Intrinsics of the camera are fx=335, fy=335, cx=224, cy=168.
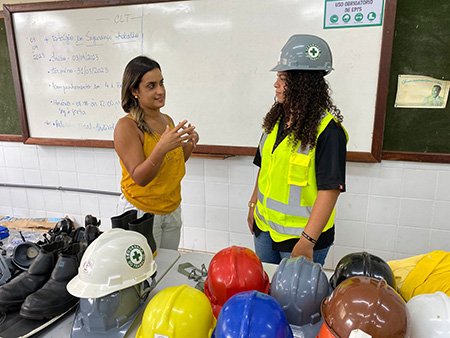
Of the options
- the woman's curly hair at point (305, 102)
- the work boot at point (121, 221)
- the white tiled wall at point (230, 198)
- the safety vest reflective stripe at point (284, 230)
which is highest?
the woman's curly hair at point (305, 102)

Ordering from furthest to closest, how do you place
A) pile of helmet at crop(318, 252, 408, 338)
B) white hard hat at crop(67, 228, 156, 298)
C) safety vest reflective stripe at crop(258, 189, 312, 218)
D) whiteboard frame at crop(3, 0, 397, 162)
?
whiteboard frame at crop(3, 0, 397, 162)
safety vest reflective stripe at crop(258, 189, 312, 218)
white hard hat at crop(67, 228, 156, 298)
pile of helmet at crop(318, 252, 408, 338)

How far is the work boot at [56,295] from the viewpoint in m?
1.00

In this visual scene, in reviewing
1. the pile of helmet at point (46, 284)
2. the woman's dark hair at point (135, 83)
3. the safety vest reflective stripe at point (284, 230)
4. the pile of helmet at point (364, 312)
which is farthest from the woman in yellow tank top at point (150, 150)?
the pile of helmet at point (364, 312)

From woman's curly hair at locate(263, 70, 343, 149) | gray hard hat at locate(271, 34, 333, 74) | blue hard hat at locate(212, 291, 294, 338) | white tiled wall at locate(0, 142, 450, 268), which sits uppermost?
gray hard hat at locate(271, 34, 333, 74)

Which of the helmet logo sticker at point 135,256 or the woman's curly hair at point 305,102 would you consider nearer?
the helmet logo sticker at point 135,256

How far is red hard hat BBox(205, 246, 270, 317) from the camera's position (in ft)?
3.25

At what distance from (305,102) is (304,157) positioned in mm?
212

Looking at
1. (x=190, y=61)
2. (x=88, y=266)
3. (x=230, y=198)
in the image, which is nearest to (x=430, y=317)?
(x=88, y=266)

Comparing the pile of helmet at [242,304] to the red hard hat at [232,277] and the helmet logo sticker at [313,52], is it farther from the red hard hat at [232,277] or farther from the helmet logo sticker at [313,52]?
the helmet logo sticker at [313,52]

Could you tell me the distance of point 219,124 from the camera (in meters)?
2.28

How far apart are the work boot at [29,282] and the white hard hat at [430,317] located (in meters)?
1.05

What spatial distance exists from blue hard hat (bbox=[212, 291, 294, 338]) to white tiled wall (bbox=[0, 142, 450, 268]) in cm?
152

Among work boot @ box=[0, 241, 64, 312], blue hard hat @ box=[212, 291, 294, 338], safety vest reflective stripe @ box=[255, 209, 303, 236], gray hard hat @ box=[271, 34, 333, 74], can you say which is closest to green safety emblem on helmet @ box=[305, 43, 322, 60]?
gray hard hat @ box=[271, 34, 333, 74]

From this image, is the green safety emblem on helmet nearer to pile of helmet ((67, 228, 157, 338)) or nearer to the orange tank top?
the orange tank top
